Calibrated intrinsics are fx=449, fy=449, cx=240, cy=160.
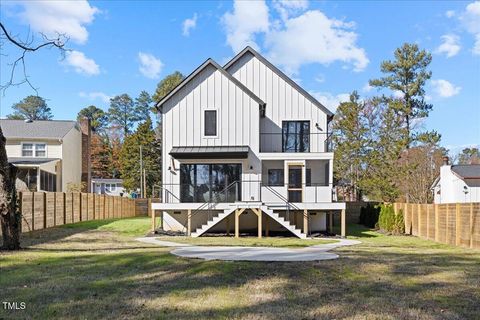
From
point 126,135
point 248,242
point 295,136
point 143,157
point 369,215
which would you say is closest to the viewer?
point 248,242

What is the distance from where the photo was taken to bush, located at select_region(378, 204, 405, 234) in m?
22.1

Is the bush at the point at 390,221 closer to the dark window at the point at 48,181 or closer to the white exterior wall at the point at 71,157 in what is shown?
the dark window at the point at 48,181

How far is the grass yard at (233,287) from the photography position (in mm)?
5883

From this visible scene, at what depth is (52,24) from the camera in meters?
12.0

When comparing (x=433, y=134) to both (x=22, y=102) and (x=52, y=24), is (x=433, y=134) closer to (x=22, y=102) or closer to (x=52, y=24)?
(x=52, y=24)

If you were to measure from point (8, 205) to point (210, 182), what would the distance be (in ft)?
31.7

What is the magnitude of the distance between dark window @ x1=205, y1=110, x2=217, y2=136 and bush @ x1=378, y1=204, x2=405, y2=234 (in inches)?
390

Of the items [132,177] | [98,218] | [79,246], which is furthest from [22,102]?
[79,246]

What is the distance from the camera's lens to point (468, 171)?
34438mm

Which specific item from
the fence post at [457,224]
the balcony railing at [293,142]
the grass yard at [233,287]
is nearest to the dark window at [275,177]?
the balcony railing at [293,142]

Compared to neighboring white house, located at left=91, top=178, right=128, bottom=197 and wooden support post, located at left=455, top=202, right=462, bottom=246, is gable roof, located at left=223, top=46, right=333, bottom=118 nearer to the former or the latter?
wooden support post, located at left=455, top=202, right=462, bottom=246

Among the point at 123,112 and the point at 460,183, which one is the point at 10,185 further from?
the point at 123,112

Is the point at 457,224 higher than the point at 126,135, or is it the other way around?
the point at 126,135

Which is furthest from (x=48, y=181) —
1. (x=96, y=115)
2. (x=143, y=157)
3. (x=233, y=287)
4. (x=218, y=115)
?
(x=96, y=115)
